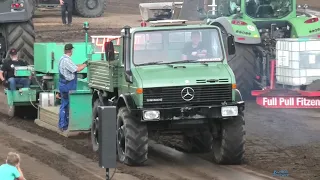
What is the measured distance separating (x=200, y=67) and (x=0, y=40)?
368 inches

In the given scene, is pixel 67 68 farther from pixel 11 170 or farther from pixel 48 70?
pixel 11 170

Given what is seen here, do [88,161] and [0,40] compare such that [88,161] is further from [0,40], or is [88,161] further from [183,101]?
[0,40]

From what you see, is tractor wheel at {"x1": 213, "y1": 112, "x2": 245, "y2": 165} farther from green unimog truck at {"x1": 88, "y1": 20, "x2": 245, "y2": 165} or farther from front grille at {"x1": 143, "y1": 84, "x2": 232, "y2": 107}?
front grille at {"x1": 143, "y1": 84, "x2": 232, "y2": 107}

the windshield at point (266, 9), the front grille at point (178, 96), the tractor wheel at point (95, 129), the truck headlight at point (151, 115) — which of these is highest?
the windshield at point (266, 9)

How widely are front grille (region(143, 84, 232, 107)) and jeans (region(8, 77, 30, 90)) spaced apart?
561 centimetres

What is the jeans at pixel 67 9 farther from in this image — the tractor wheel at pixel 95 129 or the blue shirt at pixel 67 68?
the tractor wheel at pixel 95 129

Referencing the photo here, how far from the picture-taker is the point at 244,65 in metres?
17.6

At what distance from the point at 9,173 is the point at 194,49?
16.2 feet

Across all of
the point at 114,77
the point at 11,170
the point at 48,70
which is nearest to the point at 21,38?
the point at 48,70

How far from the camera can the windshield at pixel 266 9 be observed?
17.9 m

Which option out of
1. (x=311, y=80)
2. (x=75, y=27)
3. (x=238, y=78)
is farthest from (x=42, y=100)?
(x=75, y=27)

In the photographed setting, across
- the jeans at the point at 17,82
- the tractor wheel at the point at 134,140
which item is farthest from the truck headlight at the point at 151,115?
the jeans at the point at 17,82

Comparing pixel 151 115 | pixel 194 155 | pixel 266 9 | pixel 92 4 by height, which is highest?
pixel 266 9

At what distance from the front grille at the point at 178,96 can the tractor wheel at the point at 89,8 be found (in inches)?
821
